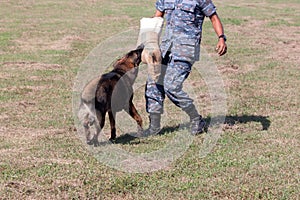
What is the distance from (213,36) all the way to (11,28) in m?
7.33

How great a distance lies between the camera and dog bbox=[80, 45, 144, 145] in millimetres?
7113

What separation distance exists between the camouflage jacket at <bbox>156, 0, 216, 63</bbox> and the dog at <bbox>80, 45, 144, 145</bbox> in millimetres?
613

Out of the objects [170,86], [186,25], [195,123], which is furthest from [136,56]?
[195,123]

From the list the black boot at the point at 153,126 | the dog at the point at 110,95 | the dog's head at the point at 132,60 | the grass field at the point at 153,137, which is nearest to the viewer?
the grass field at the point at 153,137

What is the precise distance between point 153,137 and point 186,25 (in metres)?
1.58

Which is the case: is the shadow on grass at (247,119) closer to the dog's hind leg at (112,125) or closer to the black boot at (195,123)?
the black boot at (195,123)

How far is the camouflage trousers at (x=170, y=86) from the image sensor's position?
7.38 meters

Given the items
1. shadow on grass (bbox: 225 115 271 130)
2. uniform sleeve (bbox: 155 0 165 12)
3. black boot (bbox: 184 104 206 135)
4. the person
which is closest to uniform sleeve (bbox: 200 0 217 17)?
the person

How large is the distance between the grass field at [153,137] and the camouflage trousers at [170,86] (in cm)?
48

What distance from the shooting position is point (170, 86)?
740 centimetres

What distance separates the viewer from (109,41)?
1853 centimetres

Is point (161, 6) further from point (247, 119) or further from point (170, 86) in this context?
point (247, 119)

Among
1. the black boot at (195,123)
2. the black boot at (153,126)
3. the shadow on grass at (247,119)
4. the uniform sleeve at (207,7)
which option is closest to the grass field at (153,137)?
the shadow on grass at (247,119)

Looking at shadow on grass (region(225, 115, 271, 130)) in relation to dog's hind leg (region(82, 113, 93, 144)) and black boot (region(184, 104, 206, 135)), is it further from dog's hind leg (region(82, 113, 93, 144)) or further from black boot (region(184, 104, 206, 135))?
dog's hind leg (region(82, 113, 93, 144))
